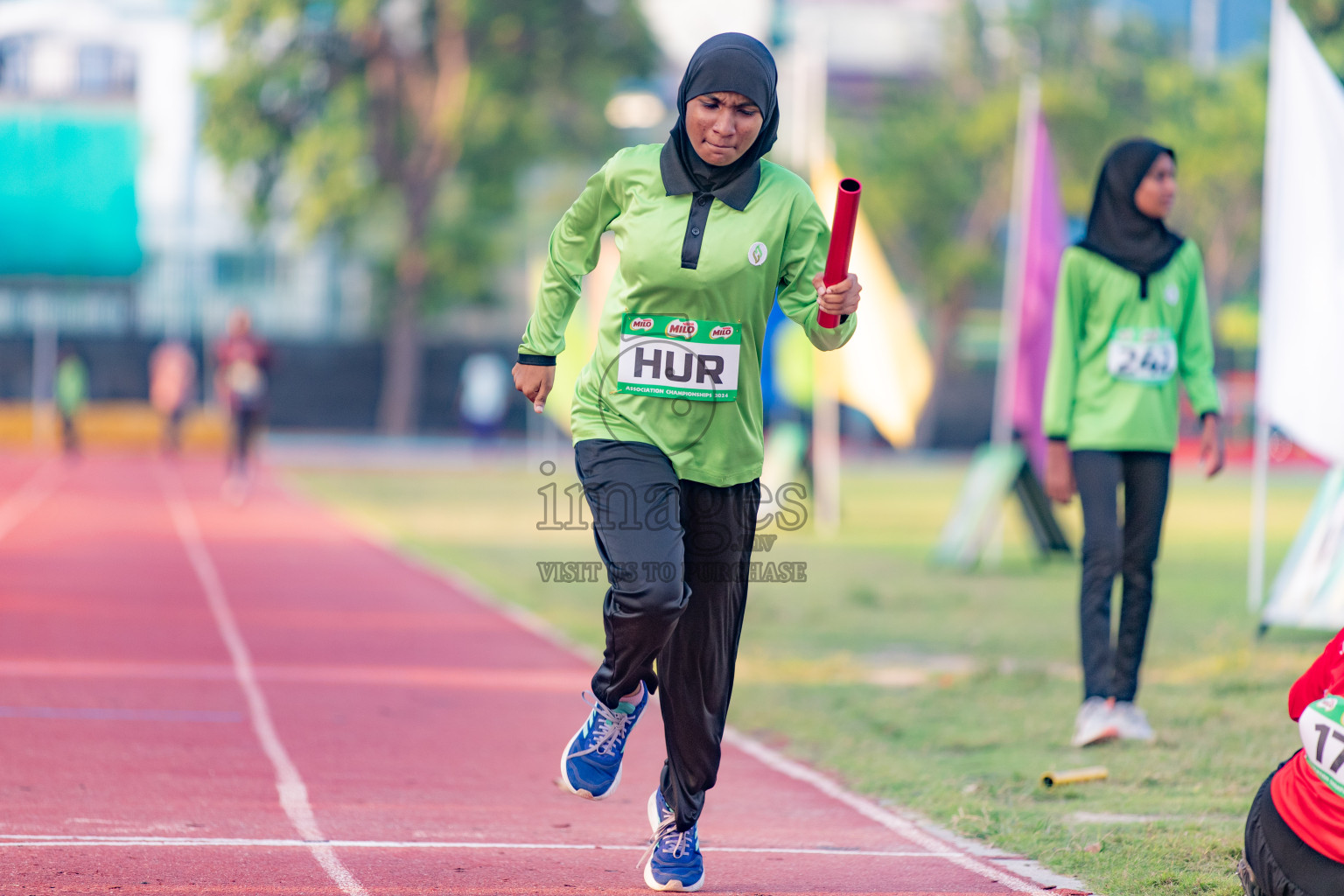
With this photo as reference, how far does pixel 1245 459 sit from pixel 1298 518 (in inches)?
743

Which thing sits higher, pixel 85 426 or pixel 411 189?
pixel 411 189

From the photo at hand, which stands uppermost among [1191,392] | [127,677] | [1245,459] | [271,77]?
[271,77]

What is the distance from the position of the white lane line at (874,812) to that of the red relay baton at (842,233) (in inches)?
63.2

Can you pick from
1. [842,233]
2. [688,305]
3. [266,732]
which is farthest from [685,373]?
[266,732]

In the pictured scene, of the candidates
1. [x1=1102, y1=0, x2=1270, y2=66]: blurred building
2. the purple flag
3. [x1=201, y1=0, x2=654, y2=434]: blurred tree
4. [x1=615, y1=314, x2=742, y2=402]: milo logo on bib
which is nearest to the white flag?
the purple flag

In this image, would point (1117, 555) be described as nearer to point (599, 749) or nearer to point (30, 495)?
point (599, 749)

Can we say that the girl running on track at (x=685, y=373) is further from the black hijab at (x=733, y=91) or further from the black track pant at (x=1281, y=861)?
the black track pant at (x=1281, y=861)

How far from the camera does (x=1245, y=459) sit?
40.0 metres

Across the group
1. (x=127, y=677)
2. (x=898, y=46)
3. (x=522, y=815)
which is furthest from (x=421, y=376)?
(x=522, y=815)

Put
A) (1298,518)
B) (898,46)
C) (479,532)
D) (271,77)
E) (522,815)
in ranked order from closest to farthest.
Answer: (522,815) → (479,532) → (1298,518) → (271,77) → (898,46)

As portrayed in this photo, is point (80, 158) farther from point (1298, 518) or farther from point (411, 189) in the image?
point (411, 189)

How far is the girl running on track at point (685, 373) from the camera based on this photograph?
14.6ft

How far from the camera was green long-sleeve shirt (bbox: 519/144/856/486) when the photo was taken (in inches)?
176

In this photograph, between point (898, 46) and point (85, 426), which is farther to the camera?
point (898, 46)
